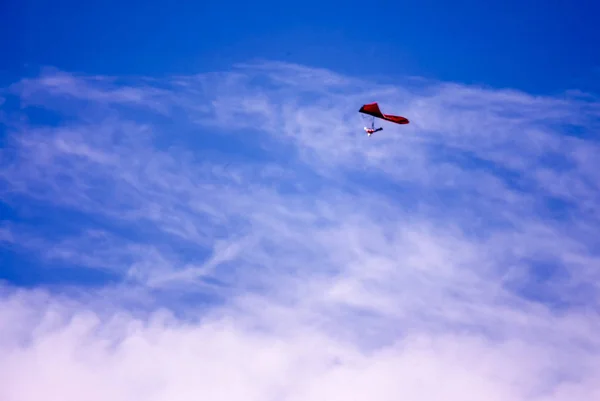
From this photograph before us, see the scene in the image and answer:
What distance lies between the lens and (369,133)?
9131 centimetres

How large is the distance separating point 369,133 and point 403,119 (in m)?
4.51

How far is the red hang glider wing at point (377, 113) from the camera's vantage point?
291ft

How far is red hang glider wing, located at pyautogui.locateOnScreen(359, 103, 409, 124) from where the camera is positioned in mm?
88812

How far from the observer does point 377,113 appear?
89688mm

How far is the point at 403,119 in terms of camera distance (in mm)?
89875
